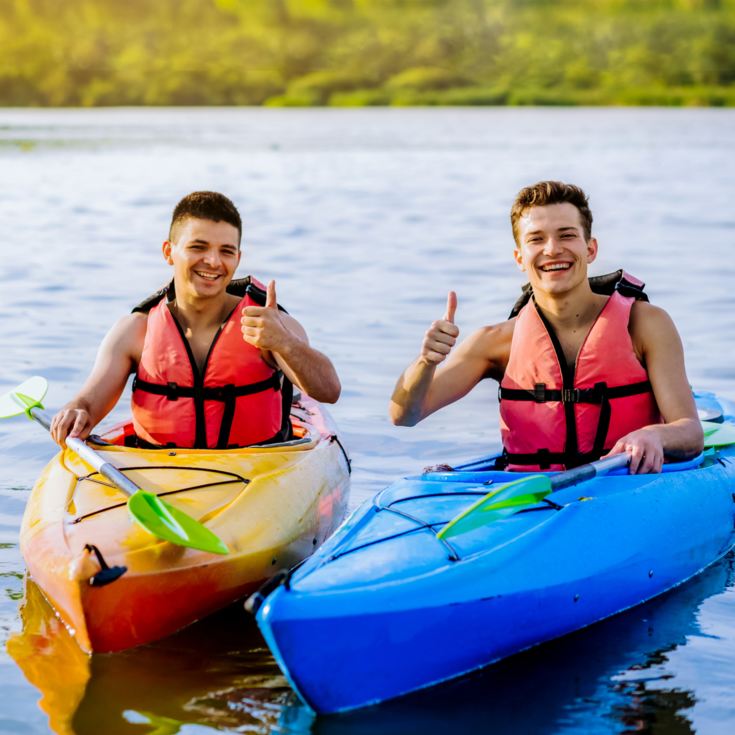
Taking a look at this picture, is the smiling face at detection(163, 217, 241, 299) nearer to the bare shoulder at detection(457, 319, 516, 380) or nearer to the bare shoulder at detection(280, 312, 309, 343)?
the bare shoulder at detection(280, 312, 309, 343)

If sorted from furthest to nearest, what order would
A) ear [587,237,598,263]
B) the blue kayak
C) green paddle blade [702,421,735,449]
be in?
green paddle blade [702,421,735,449] → ear [587,237,598,263] → the blue kayak

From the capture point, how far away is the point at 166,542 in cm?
413

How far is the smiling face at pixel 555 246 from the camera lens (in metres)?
4.55

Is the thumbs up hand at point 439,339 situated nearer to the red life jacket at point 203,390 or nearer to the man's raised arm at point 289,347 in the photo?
the man's raised arm at point 289,347

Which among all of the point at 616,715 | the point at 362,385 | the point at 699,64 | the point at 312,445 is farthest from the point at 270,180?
the point at 699,64

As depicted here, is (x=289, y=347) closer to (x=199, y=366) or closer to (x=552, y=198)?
(x=199, y=366)

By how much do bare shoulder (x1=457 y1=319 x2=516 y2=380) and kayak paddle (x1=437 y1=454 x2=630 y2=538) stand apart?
0.74m

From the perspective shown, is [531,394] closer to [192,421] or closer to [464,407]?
[192,421]

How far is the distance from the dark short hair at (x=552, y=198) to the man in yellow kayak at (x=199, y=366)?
934 millimetres

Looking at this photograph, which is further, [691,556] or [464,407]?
[464,407]

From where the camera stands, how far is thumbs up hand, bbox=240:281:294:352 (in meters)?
4.59

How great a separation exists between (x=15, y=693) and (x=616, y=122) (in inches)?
1654

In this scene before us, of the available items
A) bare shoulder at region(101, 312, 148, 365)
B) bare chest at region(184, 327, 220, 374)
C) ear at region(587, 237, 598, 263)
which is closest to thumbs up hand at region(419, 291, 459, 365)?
ear at region(587, 237, 598, 263)

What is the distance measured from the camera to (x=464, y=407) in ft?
25.4
